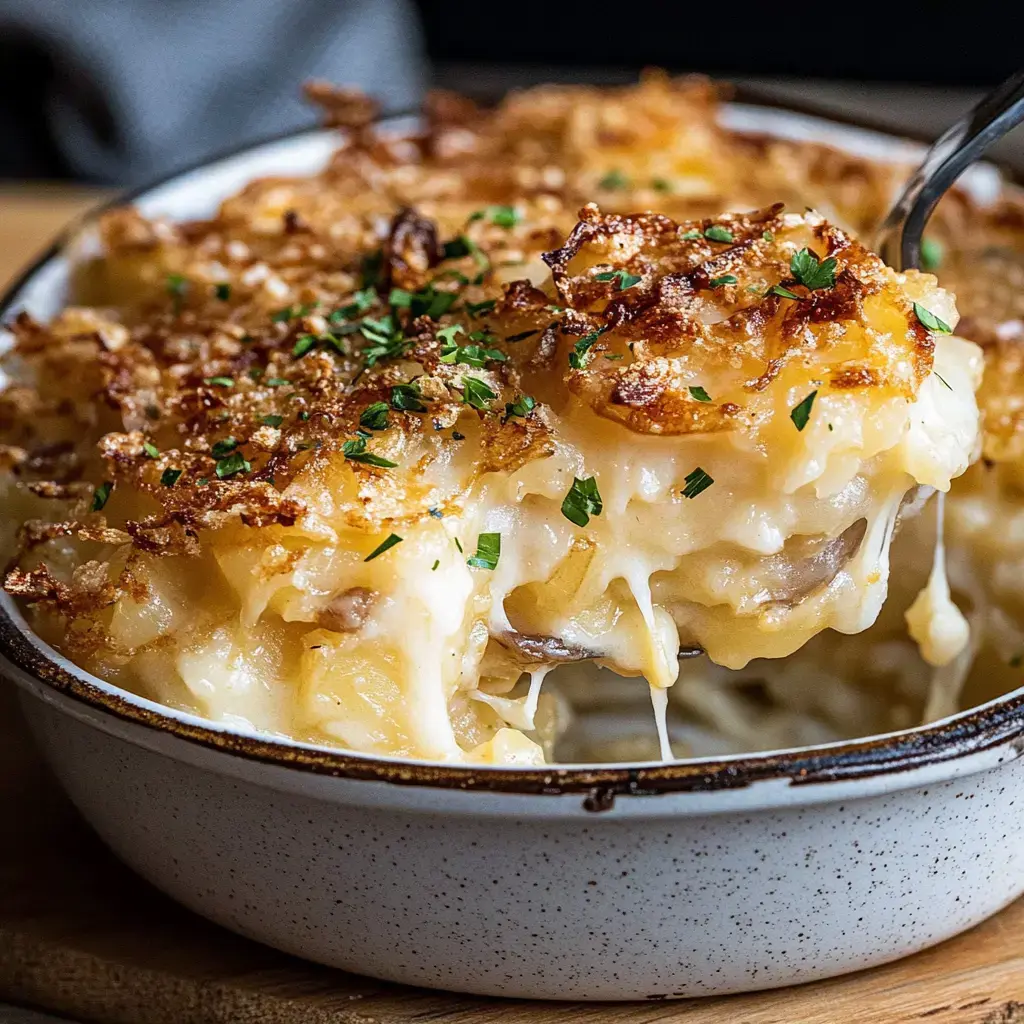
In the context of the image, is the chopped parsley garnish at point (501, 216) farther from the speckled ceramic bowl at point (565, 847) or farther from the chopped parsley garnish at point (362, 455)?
the speckled ceramic bowl at point (565, 847)

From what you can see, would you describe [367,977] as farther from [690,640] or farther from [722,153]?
[722,153]

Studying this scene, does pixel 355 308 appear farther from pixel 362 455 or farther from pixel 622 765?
pixel 622 765

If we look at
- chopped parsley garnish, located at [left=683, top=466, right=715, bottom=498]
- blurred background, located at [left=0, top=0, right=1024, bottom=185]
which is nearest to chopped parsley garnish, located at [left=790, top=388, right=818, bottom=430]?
chopped parsley garnish, located at [left=683, top=466, right=715, bottom=498]

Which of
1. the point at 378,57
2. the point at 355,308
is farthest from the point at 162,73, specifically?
the point at 355,308

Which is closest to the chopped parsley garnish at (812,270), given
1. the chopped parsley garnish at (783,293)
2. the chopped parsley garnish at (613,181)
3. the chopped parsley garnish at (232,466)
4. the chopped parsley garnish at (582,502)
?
the chopped parsley garnish at (783,293)

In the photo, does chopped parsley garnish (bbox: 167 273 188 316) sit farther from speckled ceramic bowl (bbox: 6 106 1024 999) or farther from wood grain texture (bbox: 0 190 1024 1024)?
wood grain texture (bbox: 0 190 1024 1024)

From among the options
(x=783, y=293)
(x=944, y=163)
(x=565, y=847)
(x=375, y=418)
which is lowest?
(x=565, y=847)
